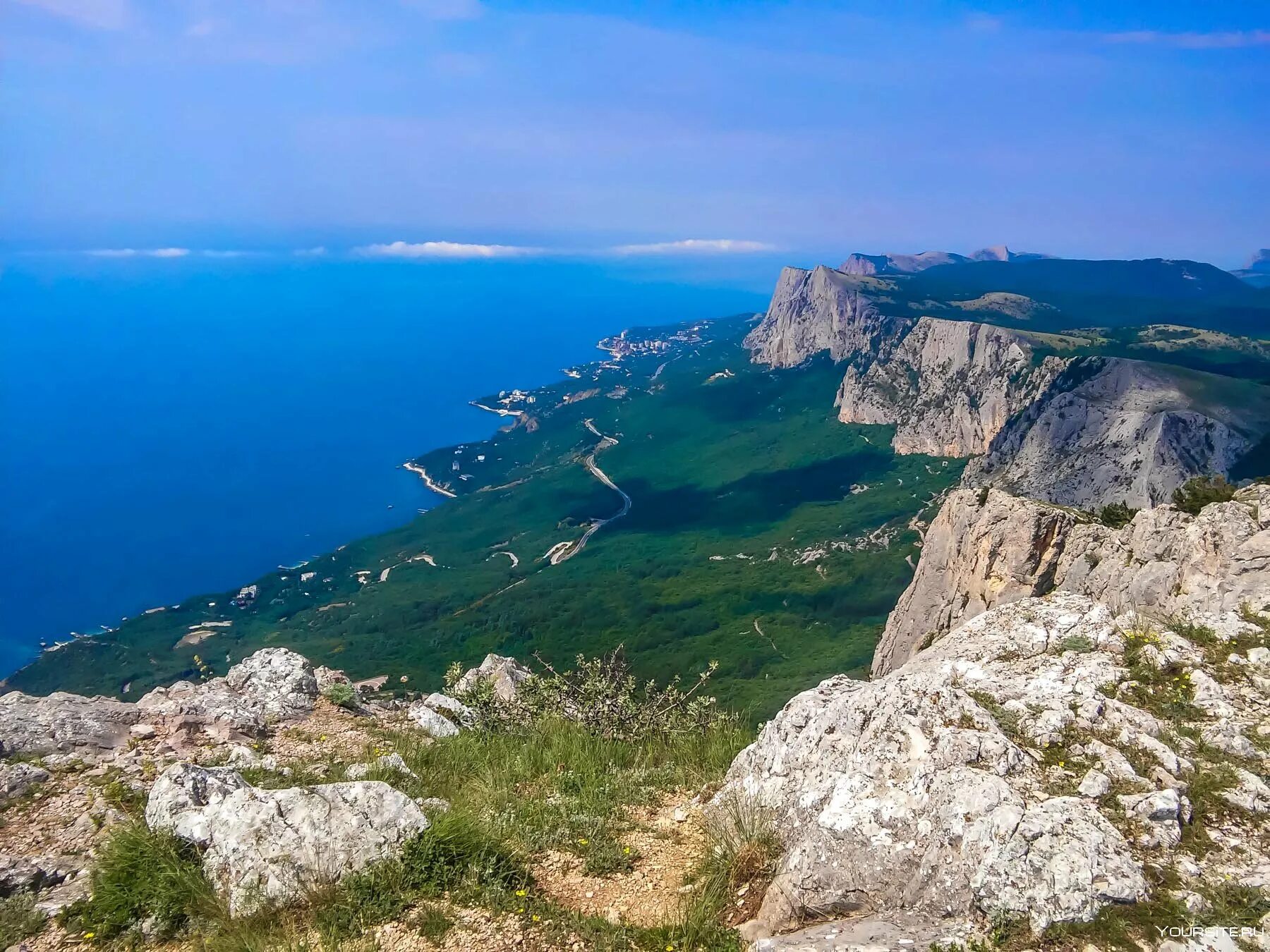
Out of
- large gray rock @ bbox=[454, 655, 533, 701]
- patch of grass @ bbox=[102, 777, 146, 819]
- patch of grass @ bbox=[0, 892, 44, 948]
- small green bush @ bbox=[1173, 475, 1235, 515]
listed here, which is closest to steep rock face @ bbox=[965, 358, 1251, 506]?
small green bush @ bbox=[1173, 475, 1235, 515]

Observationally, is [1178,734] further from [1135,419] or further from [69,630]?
[69,630]

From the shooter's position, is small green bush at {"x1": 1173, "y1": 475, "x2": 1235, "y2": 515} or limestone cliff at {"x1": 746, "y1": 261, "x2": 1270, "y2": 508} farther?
limestone cliff at {"x1": 746, "y1": 261, "x2": 1270, "y2": 508}

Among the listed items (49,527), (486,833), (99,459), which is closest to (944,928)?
(486,833)

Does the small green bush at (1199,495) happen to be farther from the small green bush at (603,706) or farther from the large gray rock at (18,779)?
the large gray rock at (18,779)

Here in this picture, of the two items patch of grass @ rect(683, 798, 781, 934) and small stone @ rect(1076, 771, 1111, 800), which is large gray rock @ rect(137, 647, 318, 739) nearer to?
patch of grass @ rect(683, 798, 781, 934)

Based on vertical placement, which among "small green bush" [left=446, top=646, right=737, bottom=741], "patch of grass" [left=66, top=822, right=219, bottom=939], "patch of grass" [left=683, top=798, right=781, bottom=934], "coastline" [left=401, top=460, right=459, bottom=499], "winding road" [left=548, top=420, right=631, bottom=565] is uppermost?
"patch of grass" [left=683, top=798, right=781, bottom=934]

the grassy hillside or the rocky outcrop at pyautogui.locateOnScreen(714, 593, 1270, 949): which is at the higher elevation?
the rocky outcrop at pyautogui.locateOnScreen(714, 593, 1270, 949)

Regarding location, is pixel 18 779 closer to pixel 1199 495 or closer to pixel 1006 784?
pixel 1006 784
